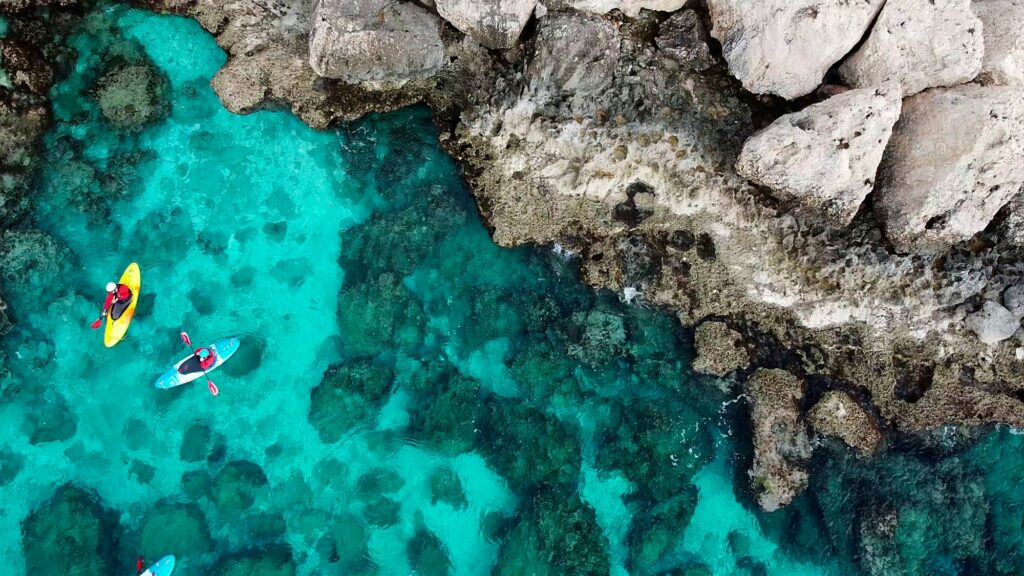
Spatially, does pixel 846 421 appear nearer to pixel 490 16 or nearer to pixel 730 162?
pixel 730 162

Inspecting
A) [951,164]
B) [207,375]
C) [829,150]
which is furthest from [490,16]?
[207,375]

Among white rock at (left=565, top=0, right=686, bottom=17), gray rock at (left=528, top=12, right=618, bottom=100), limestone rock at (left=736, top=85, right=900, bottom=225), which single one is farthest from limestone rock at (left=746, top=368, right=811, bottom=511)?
white rock at (left=565, top=0, right=686, bottom=17)

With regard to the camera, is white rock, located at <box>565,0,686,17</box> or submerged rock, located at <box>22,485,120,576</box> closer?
submerged rock, located at <box>22,485,120,576</box>

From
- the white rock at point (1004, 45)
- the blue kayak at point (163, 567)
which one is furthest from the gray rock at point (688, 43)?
the blue kayak at point (163, 567)

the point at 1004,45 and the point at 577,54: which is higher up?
the point at 1004,45

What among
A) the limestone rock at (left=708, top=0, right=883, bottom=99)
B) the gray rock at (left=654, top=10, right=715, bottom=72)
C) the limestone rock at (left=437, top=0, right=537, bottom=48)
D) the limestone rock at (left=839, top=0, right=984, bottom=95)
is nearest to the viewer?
the limestone rock at (left=839, top=0, right=984, bottom=95)

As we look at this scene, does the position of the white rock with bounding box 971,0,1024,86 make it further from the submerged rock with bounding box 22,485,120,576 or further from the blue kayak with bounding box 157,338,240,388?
the submerged rock with bounding box 22,485,120,576

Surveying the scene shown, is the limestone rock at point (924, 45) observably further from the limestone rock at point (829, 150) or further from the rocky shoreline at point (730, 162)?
the limestone rock at point (829, 150)
